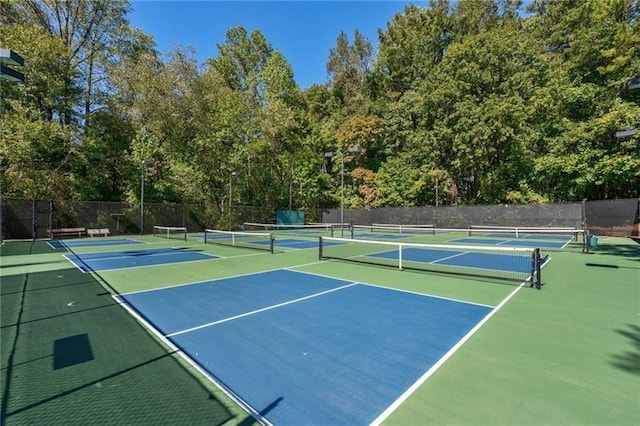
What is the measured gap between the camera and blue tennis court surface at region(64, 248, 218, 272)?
10039mm

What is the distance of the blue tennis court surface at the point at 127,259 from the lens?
395 inches

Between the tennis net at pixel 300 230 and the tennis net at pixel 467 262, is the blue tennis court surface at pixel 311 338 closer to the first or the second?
the tennis net at pixel 467 262

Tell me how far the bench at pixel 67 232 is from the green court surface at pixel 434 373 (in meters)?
16.7

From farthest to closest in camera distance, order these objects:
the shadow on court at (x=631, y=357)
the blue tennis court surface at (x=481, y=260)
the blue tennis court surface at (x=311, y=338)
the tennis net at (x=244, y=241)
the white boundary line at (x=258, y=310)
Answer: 1. the tennis net at (x=244, y=241)
2. the blue tennis court surface at (x=481, y=260)
3. the white boundary line at (x=258, y=310)
4. the shadow on court at (x=631, y=357)
5. the blue tennis court surface at (x=311, y=338)

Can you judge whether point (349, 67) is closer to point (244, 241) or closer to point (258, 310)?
point (244, 241)

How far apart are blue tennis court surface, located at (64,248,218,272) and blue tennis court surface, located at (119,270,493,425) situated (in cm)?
405

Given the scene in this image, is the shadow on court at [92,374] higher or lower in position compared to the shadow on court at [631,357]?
lower

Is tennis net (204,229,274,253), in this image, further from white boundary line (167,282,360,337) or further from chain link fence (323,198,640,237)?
chain link fence (323,198,640,237)

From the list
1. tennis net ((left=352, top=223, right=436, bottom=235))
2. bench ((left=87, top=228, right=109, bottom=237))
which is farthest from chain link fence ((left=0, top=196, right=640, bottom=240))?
tennis net ((left=352, top=223, right=436, bottom=235))

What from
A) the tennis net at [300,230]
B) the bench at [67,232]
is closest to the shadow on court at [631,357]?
the tennis net at [300,230]

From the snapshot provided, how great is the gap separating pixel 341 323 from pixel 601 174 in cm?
2791

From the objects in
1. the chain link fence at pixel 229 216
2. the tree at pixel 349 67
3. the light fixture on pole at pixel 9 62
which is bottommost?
the chain link fence at pixel 229 216

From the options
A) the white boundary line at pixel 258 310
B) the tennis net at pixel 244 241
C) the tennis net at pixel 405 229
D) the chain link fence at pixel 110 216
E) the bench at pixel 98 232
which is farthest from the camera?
the tennis net at pixel 405 229

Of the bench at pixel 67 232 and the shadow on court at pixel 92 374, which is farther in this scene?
the bench at pixel 67 232
